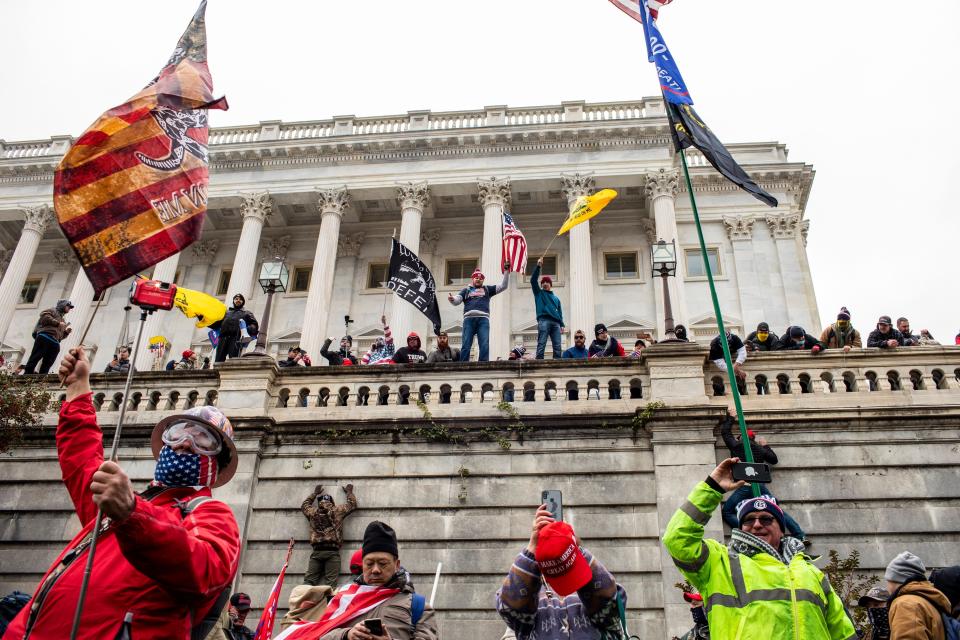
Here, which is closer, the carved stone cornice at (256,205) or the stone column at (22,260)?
the stone column at (22,260)

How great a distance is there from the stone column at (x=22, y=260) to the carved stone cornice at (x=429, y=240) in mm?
16901

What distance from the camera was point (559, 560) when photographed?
4.21 metres

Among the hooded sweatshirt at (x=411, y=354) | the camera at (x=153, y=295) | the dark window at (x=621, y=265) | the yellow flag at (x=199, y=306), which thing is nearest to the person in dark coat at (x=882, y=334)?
the hooded sweatshirt at (x=411, y=354)

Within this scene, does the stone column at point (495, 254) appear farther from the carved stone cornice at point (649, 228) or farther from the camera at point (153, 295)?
the camera at point (153, 295)

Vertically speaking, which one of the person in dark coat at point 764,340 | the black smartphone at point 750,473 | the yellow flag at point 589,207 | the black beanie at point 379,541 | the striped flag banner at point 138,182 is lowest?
the black beanie at point 379,541

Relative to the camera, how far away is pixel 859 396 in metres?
12.8

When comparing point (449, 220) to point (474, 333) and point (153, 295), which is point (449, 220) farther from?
point (153, 295)

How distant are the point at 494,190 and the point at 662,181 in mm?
7124

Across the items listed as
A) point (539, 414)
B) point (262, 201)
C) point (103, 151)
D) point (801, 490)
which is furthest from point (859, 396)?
point (262, 201)

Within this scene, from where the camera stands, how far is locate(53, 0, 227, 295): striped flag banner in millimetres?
6141

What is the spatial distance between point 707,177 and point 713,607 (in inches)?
1284

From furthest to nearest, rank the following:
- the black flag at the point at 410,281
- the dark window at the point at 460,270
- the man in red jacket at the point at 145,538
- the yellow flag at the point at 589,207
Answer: the dark window at the point at 460,270
the yellow flag at the point at 589,207
the black flag at the point at 410,281
the man in red jacket at the point at 145,538

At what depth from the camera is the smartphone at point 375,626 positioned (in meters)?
4.23

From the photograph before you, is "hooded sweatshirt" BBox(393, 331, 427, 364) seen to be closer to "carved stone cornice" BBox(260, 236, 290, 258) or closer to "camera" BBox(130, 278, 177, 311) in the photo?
"camera" BBox(130, 278, 177, 311)
